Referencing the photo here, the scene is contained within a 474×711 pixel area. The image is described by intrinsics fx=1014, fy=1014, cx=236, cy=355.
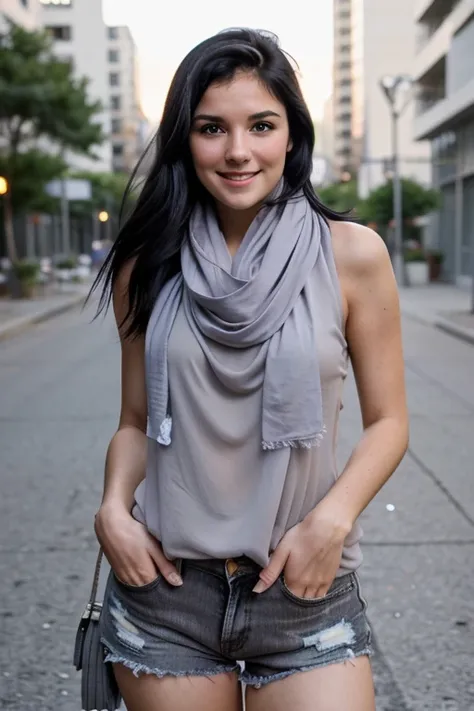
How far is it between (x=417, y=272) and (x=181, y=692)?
34.9 meters

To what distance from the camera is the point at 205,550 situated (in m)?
1.73

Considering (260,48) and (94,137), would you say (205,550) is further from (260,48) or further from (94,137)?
(94,137)

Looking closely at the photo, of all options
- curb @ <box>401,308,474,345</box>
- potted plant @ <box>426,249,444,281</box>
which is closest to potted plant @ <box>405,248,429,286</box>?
potted plant @ <box>426,249,444,281</box>

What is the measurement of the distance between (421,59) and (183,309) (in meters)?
43.7

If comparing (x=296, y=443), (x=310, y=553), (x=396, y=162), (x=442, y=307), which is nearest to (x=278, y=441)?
(x=296, y=443)

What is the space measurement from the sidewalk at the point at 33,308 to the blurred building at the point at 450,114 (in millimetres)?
12366

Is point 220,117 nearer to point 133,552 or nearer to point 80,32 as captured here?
point 133,552

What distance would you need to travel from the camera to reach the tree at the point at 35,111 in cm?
2717

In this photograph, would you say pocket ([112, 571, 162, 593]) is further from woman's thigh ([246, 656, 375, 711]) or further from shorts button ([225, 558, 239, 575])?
woman's thigh ([246, 656, 375, 711])

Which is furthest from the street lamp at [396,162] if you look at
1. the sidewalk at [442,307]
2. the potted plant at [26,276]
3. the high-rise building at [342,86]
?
the high-rise building at [342,86]

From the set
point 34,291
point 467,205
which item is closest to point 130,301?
point 34,291

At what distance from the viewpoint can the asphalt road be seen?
3.63 meters

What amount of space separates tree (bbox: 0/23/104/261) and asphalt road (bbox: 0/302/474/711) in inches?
722

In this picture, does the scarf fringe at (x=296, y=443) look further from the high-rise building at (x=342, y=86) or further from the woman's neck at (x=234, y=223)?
the high-rise building at (x=342, y=86)
